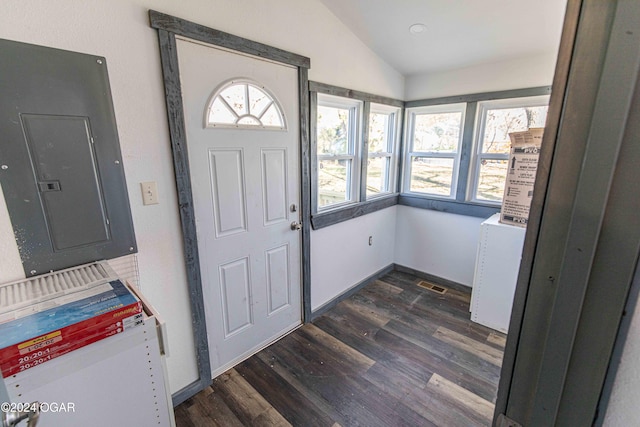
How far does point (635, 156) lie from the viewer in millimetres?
323

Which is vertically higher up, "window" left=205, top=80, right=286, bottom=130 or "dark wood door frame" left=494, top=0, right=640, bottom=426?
"window" left=205, top=80, right=286, bottom=130

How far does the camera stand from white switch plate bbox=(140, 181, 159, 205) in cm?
150

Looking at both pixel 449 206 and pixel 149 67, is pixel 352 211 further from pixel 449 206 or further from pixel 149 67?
pixel 149 67

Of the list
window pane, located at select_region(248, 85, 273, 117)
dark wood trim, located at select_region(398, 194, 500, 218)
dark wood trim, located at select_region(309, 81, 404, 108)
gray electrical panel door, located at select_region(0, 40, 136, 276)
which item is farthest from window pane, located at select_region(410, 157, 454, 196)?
gray electrical panel door, located at select_region(0, 40, 136, 276)

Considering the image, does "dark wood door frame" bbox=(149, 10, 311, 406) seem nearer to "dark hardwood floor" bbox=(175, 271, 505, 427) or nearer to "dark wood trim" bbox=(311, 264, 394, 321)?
"dark hardwood floor" bbox=(175, 271, 505, 427)

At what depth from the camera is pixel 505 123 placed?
2.76 metres

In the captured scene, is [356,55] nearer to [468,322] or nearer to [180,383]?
[468,322]

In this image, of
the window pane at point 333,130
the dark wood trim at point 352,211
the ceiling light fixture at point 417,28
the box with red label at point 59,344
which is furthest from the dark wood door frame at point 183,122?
the ceiling light fixture at point 417,28

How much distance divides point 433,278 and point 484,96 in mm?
1987

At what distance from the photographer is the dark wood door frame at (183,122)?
147 cm

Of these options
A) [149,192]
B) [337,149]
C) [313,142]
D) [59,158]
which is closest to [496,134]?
[337,149]

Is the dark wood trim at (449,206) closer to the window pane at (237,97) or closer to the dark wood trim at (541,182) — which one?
the window pane at (237,97)

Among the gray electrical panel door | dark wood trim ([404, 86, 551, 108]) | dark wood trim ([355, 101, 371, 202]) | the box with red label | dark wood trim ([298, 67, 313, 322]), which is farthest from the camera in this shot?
dark wood trim ([355, 101, 371, 202])

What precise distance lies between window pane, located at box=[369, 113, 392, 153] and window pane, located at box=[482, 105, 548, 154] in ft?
3.22
